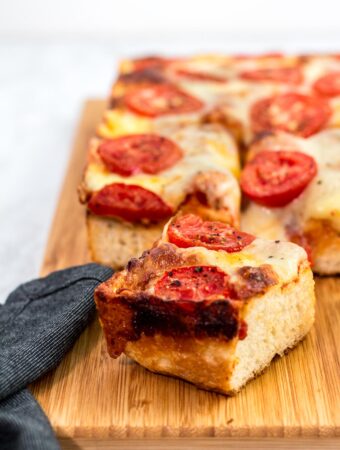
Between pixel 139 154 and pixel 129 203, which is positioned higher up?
pixel 139 154

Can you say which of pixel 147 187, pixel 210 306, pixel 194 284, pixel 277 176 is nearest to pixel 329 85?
pixel 277 176

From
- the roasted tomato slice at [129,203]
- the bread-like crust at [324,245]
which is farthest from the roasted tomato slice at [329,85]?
the roasted tomato slice at [129,203]

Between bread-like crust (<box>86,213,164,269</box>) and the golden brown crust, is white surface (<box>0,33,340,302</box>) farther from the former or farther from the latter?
the golden brown crust

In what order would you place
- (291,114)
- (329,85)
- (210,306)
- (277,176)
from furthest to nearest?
(329,85), (291,114), (277,176), (210,306)

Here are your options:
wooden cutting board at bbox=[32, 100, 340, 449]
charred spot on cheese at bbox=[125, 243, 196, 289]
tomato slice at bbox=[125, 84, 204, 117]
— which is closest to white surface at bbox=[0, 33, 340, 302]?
tomato slice at bbox=[125, 84, 204, 117]

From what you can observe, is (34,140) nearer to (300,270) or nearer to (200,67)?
(200,67)

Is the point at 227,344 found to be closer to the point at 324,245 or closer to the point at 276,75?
the point at 324,245
